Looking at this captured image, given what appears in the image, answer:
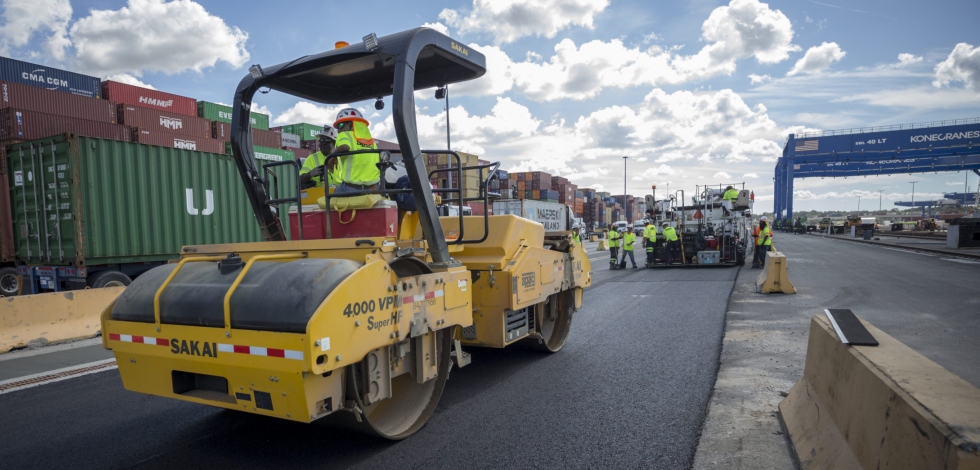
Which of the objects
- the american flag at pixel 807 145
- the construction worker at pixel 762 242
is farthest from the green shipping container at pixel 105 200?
the american flag at pixel 807 145

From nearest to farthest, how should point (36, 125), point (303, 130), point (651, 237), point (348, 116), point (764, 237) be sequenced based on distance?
point (348, 116) → point (36, 125) → point (764, 237) → point (651, 237) → point (303, 130)

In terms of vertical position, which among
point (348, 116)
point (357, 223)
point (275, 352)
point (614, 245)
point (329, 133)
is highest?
point (348, 116)

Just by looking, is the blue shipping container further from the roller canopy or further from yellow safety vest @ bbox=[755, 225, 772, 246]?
yellow safety vest @ bbox=[755, 225, 772, 246]

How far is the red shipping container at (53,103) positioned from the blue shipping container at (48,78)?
2187mm

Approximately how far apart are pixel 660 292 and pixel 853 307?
3.25 metres

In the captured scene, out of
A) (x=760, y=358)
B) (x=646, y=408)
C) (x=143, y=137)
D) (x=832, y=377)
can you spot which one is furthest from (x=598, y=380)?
(x=143, y=137)

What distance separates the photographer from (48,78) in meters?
19.5

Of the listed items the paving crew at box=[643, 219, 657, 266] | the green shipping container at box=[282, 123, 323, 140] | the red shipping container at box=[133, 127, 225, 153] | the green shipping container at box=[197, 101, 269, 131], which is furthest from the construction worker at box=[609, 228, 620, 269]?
the green shipping container at box=[282, 123, 323, 140]

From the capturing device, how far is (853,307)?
28.6ft

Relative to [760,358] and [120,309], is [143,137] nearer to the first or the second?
[120,309]

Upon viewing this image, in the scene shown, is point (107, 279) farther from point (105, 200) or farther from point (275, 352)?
point (275, 352)

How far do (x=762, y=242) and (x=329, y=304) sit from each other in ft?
50.1

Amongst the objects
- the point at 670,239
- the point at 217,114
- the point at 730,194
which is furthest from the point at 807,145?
the point at 217,114

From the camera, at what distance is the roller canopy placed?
367 cm
